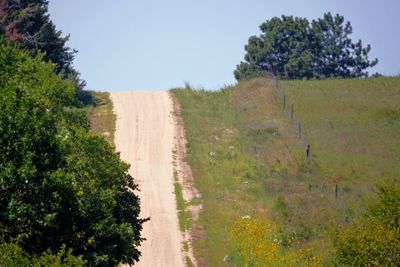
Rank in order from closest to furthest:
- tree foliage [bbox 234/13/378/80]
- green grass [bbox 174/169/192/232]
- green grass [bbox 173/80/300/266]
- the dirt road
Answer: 1. the dirt road
2. green grass [bbox 174/169/192/232]
3. green grass [bbox 173/80/300/266]
4. tree foliage [bbox 234/13/378/80]

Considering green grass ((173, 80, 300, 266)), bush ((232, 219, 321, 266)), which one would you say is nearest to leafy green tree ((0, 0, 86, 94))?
green grass ((173, 80, 300, 266))

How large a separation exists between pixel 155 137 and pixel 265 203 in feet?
52.9

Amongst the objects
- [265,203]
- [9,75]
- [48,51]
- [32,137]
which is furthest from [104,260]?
[48,51]

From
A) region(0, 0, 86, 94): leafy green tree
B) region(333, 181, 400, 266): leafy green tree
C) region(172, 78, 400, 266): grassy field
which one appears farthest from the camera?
region(0, 0, 86, 94): leafy green tree

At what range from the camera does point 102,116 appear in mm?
66125

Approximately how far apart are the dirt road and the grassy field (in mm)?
1533

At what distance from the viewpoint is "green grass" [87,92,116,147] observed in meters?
61.4

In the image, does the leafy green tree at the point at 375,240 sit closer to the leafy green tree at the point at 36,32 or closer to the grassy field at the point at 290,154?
the grassy field at the point at 290,154

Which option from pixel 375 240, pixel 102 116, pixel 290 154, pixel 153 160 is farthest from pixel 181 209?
pixel 102 116

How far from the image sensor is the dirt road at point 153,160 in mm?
42875

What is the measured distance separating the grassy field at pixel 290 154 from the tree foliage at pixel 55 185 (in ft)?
33.9

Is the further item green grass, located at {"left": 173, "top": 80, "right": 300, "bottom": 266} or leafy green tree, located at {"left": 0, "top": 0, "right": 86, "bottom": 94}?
leafy green tree, located at {"left": 0, "top": 0, "right": 86, "bottom": 94}

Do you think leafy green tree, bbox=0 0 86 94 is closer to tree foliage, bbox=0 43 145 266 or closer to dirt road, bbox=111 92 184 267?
dirt road, bbox=111 92 184 267

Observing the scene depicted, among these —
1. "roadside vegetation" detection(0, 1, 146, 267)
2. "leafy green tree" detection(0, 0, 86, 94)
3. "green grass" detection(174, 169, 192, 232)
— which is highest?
"leafy green tree" detection(0, 0, 86, 94)
